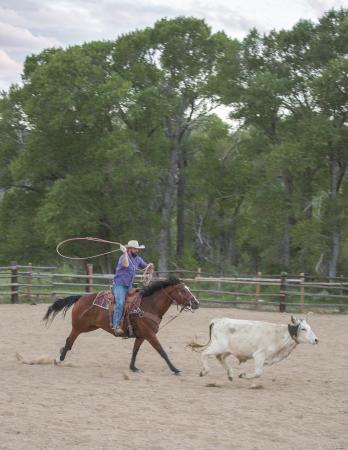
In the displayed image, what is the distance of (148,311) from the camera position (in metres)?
10.9

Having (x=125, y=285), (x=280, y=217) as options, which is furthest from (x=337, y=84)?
(x=125, y=285)

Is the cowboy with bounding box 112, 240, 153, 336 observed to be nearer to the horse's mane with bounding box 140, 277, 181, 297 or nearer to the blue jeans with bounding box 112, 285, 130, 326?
the blue jeans with bounding box 112, 285, 130, 326

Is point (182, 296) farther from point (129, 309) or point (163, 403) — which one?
point (163, 403)

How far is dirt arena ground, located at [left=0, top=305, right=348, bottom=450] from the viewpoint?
6922 millimetres

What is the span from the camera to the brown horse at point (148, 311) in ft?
35.5

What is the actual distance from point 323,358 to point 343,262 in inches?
745

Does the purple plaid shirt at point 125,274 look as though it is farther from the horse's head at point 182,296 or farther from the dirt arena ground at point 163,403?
the dirt arena ground at point 163,403

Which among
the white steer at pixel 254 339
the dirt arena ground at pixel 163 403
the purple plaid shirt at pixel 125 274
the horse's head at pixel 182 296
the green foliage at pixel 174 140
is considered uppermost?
the green foliage at pixel 174 140

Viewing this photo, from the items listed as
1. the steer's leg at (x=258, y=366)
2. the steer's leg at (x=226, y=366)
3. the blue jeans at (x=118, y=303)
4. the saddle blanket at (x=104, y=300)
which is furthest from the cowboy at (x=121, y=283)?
the steer's leg at (x=258, y=366)

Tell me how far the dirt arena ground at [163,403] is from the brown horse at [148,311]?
1.39 ft

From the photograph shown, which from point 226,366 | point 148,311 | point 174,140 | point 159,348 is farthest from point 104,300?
point 174,140

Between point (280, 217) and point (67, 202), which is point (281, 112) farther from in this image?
point (67, 202)

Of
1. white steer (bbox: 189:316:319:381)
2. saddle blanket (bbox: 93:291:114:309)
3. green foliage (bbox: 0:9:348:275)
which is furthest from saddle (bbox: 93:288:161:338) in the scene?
green foliage (bbox: 0:9:348:275)

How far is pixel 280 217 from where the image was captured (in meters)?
Result: 30.6
